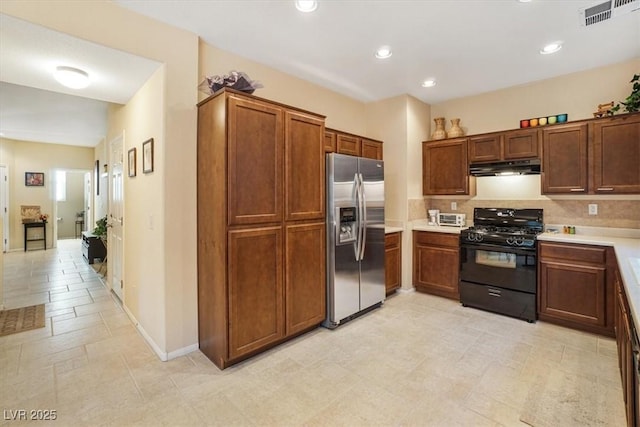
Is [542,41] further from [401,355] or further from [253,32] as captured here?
[401,355]

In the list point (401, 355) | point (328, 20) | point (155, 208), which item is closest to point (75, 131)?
point (155, 208)

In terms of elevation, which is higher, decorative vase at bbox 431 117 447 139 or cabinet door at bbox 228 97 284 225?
decorative vase at bbox 431 117 447 139

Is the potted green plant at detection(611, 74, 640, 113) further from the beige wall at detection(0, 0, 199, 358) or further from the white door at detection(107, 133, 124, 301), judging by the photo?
the white door at detection(107, 133, 124, 301)

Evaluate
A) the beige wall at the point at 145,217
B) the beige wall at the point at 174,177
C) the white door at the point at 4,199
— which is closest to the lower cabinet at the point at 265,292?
the beige wall at the point at 174,177

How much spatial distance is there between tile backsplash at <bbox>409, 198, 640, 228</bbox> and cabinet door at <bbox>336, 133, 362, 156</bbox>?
1.14 meters

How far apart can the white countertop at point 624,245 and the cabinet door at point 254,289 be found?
7.36ft

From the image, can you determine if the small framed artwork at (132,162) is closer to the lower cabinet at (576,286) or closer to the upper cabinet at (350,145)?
the upper cabinet at (350,145)

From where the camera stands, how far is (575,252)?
3.10 meters

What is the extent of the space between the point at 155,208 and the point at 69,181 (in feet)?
35.9

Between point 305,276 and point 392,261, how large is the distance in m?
1.72

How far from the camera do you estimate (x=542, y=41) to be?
2.91 m

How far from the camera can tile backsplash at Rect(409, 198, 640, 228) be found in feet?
10.9

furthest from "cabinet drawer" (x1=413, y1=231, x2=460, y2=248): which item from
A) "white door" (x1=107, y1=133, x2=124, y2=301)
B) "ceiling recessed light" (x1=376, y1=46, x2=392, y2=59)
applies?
"white door" (x1=107, y1=133, x2=124, y2=301)

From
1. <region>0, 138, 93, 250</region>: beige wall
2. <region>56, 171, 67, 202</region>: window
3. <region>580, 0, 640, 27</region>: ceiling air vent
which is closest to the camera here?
<region>580, 0, 640, 27</region>: ceiling air vent
